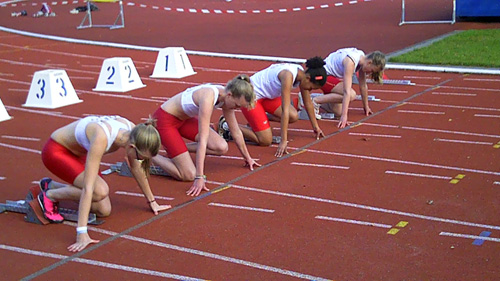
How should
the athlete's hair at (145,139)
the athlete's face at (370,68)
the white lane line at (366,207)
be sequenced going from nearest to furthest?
the athlete's hair at (145,139)
the white lane line at (366,207)
the athlete's face at (370,68)

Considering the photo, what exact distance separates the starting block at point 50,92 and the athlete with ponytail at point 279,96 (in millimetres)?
3897

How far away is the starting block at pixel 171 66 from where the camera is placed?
41.9ft

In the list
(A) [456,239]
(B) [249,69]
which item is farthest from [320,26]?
(A) [456,239]

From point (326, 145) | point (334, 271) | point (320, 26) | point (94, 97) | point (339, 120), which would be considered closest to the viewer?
point (334, 271)

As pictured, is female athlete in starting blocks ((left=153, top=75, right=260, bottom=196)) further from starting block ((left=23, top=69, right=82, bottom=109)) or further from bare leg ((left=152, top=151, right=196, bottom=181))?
starting block ((left=23, top=69, right=82, bottom=109))

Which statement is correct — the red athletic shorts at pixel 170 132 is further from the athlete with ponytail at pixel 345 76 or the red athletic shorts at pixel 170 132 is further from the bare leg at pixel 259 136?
→ the athlete with ponytail at pixel 345 76

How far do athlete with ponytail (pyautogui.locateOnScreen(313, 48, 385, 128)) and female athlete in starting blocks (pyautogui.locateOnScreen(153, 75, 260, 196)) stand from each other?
2.11m

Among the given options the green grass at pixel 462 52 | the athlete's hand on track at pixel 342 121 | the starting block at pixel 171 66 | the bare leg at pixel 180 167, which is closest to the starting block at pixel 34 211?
the bare leg at pixel 180 167

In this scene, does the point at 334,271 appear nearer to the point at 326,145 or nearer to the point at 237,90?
the point at 237,90

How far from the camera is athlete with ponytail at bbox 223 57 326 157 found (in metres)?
7.25

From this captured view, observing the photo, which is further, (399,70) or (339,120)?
(399,70)

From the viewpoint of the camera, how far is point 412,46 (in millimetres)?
15117

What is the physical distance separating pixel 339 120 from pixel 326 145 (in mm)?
1319

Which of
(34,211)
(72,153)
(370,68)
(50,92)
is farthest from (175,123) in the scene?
(50,92)
